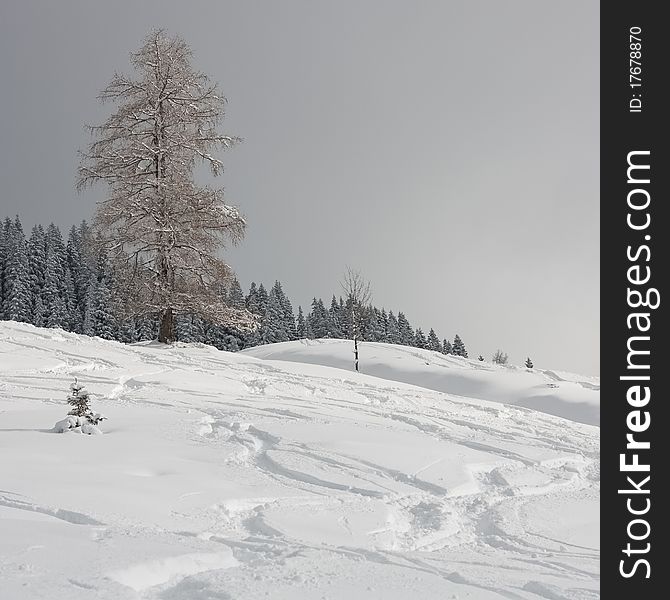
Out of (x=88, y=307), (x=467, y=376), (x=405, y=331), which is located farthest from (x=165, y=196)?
(x=405, y=331)

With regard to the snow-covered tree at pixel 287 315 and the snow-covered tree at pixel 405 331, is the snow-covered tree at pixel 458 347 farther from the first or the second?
the snow-covered tree at pixel 287 315

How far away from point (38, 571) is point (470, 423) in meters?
6.67

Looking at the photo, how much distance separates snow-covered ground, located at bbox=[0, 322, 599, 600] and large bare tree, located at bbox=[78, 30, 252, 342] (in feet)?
26.0

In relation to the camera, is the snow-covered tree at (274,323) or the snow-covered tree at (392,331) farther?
the snow-covered tree at (392,331)

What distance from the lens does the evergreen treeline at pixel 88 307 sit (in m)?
58.5

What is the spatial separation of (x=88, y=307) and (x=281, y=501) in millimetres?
67062

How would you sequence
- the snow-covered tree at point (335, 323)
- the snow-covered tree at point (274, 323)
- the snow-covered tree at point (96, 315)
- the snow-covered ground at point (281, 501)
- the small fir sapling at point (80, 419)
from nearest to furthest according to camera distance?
the snow-covered ground at point (281, 501) < the small fir sapling at point (80, 419) < the snow-covered tree at point (96, 315) < the snow-covered tree at point (274, 323) < the snow-covered tree at point (335, 323)

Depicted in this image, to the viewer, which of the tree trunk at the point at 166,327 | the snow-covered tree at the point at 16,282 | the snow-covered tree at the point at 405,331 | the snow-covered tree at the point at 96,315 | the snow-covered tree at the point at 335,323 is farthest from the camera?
the snow-covered tree at the point at 405,331

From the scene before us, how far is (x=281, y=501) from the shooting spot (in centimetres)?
388

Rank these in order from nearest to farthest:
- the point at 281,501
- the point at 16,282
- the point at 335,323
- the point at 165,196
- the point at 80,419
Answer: the point at 281,501, the point at 80,419, the point at 165,196, the point at 16,282, the point at 335,323

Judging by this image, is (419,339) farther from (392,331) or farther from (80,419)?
(80,419)

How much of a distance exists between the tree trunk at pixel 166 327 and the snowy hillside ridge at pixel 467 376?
7.69 metres

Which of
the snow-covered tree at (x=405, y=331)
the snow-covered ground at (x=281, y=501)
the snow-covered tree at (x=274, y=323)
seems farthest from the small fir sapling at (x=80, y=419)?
the snow-covered tree at (x=405, y=331)

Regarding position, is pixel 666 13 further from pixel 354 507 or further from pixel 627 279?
pixel 354 507
